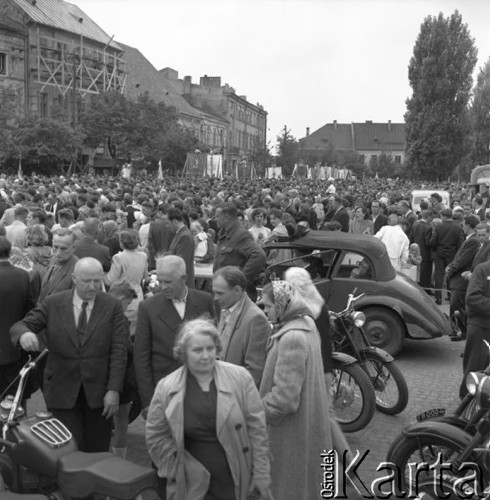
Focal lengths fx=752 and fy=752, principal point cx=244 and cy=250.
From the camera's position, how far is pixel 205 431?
4.06 m

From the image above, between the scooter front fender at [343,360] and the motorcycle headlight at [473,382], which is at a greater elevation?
the motorcycle headlight at [473,382]

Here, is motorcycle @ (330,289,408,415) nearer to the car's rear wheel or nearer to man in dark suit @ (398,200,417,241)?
the car's rear wheel

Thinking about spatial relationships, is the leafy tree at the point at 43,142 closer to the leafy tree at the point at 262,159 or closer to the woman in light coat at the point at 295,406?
the leafy tree at the point at 262,159

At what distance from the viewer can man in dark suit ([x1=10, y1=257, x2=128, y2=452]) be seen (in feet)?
17.3

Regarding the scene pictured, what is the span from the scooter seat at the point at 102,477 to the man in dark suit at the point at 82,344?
107 centimetres

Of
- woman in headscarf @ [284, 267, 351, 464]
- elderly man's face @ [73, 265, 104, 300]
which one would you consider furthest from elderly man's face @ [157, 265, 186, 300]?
woman in headscarf @ [284, 267, 351, 464]

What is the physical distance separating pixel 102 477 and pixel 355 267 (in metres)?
6.28

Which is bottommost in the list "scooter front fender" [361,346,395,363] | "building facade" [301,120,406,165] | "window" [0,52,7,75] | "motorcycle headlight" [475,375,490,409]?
"scooter front fender" [361,346,395,363]

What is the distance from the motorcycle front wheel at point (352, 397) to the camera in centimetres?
687

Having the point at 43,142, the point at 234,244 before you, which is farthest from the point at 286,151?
the point at 234,244

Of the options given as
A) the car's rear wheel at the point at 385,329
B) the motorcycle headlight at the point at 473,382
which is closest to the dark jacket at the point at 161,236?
the car's rear wheel at the point at 385,329

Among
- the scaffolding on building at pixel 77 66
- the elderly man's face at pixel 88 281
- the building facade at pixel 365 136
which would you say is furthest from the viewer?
the building facade at pixel 365 136

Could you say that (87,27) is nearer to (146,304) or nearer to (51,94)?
(51,94)

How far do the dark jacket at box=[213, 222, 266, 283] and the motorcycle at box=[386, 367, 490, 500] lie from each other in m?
3.21
